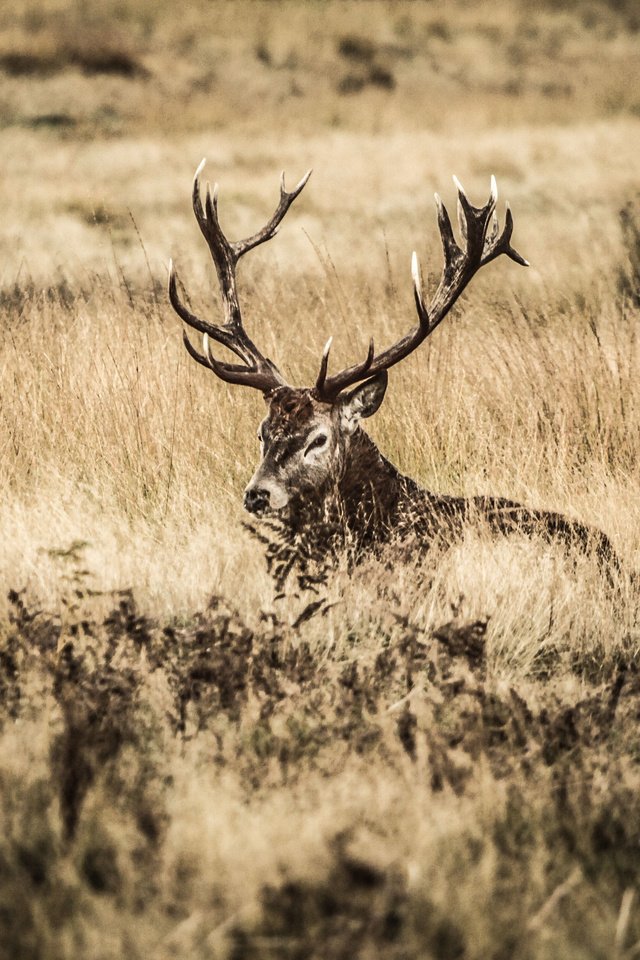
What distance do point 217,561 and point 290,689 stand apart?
3.65ft

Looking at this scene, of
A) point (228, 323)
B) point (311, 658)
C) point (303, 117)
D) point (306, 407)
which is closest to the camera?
point (311, 658)

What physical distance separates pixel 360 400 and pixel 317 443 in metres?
0.29

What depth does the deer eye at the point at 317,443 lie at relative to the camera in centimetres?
541

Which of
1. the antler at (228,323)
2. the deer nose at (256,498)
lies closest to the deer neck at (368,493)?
the deer nose at (256,498)

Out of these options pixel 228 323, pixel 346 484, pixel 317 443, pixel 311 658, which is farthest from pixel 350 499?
pixel 311 658

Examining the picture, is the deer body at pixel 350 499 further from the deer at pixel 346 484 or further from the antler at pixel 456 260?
the antler at pixel 456 260

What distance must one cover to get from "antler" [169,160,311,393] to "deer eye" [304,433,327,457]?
371 millimetres

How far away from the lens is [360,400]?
556 centimetres

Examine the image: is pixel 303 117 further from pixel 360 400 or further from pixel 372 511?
pixel 372 511

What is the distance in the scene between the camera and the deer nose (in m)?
5.30

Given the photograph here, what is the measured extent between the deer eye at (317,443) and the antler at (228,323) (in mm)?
371

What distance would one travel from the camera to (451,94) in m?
36.7

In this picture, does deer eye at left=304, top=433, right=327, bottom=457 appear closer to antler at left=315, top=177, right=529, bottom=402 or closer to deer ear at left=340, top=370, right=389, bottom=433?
deer ear at left=340, top=370, right=389, bottom=433

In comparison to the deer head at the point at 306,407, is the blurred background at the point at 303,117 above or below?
above
